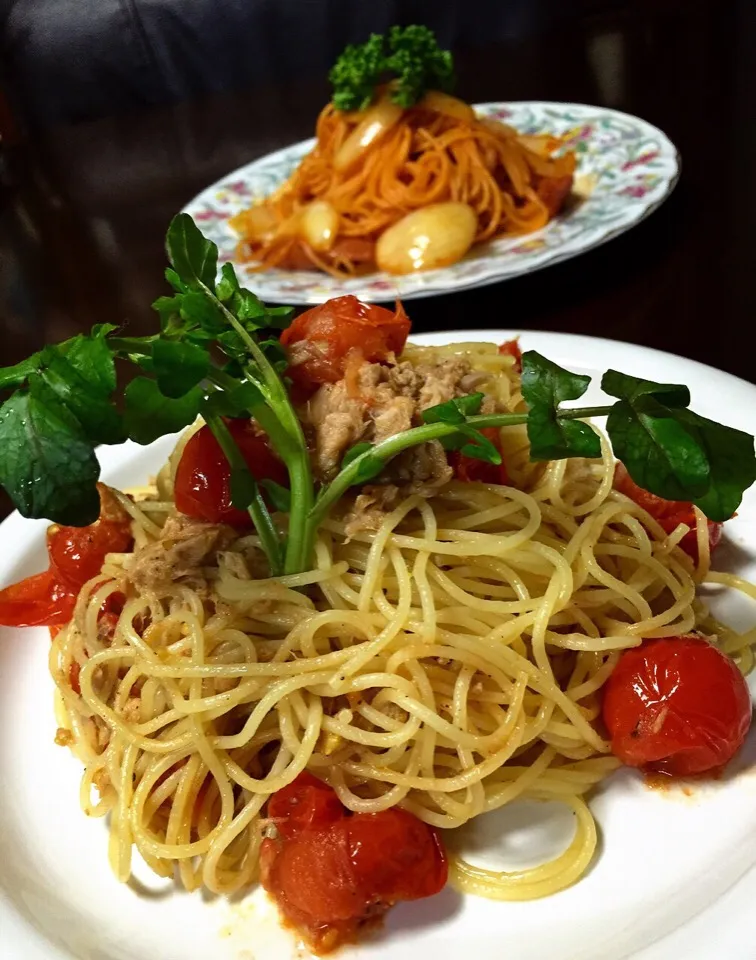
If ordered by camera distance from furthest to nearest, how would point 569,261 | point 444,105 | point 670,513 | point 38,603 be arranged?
point 444,105
point 569,261
point 38,603
point 670,513

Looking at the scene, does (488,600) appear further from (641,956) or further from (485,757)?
(641,956)

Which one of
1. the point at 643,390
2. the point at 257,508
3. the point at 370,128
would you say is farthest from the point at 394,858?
the point at 370,128

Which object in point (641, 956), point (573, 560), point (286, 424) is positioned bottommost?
point (641, 956)

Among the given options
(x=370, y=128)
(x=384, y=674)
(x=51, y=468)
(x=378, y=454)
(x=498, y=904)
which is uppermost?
(x=51, y=468)

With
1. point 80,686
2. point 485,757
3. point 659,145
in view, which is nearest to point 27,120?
point 659,145

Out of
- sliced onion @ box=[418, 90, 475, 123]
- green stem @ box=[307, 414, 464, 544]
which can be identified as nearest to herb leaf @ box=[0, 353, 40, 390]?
green stem @ box=[307, 414, 464, 544]

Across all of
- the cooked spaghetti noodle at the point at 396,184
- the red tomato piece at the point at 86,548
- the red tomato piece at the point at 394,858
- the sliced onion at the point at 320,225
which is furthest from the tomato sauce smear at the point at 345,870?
the sliced onion at the point at 320,225

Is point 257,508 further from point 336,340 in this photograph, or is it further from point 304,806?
point 304,806
